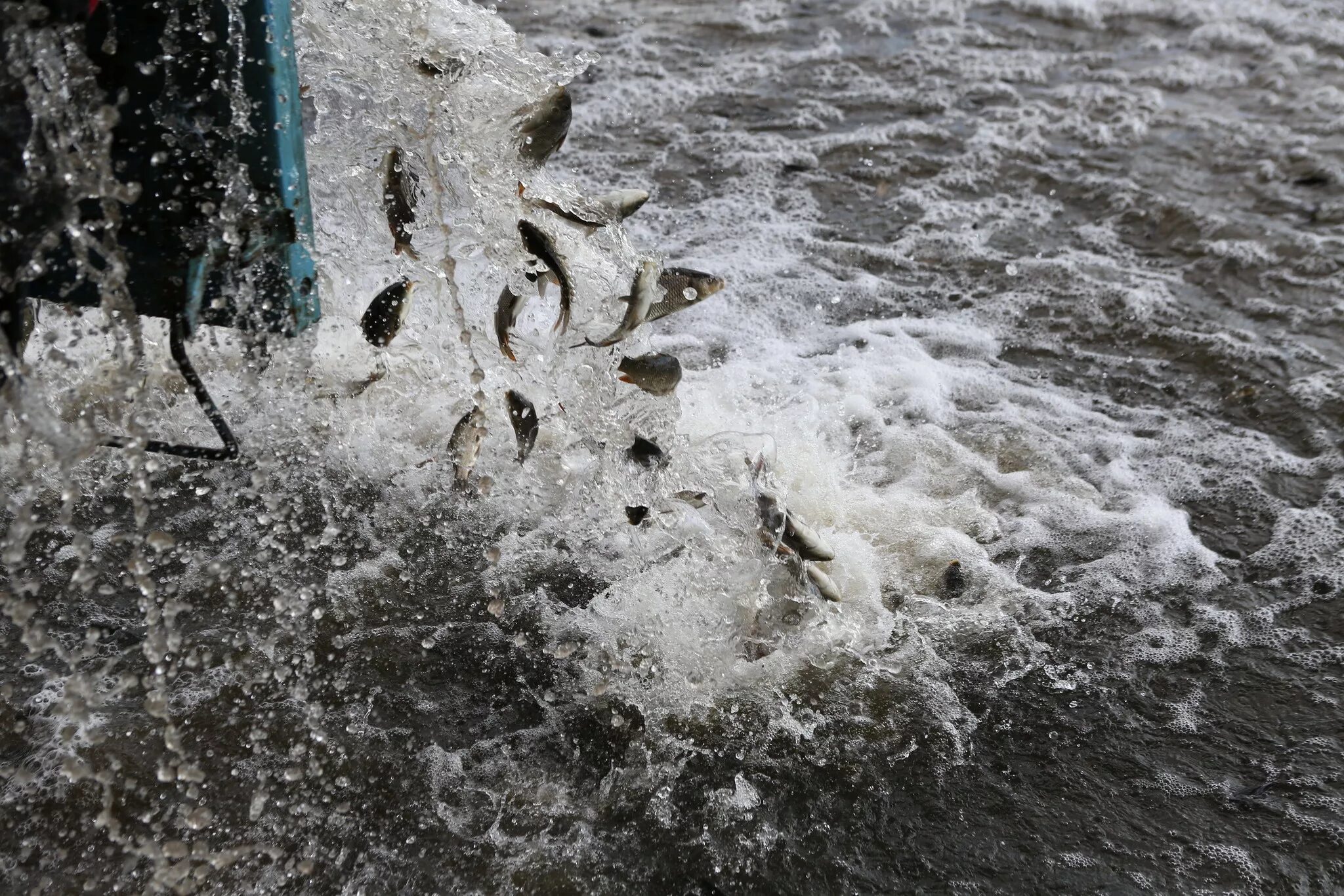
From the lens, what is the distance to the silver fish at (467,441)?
244cm

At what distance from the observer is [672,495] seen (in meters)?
2.37

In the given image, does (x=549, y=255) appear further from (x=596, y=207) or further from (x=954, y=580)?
(x=954, y=580)

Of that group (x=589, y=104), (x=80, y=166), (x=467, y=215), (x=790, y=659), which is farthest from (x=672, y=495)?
(x=589, y=104)

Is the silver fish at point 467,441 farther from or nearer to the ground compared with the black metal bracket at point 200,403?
nearer to the ground

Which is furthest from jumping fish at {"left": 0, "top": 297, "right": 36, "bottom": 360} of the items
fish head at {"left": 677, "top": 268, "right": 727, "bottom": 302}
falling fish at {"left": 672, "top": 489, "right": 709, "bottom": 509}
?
falling fish at {"left": 672, "top": 489, "right": 709, "bottom": 509}

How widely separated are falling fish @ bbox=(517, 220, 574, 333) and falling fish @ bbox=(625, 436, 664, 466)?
0.31m

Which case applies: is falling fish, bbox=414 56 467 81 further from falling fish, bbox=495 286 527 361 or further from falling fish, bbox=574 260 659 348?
falling fish, bbox=574 260 659 348

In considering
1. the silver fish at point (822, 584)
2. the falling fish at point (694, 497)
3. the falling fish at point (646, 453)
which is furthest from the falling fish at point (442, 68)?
the silver fish at point (822, 584)

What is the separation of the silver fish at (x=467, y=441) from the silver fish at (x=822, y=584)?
836 mm

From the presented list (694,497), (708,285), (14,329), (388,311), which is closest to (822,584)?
(694,497)

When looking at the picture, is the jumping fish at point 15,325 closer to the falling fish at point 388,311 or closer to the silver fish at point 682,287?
the falling fish at point 388,311

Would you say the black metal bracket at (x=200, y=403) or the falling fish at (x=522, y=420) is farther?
the falling fish at (x=522, y=420)

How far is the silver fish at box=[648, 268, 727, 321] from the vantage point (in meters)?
2.16

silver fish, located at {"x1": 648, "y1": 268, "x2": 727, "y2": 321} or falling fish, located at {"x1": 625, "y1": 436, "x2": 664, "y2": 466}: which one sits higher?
silver fish, located at {"x1": 648, "y1": 268, "x2": 727, "y2": 321}
